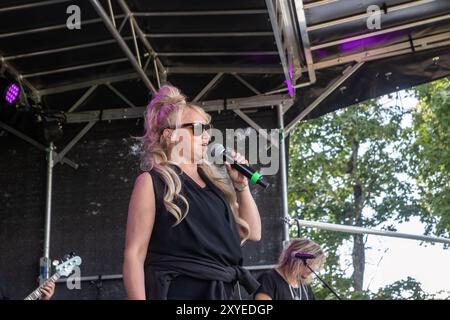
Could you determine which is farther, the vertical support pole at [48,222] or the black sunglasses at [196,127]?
the vertical support pole at [48,222]

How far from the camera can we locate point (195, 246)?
2152 millimetres

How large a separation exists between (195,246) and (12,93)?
4.10 meters

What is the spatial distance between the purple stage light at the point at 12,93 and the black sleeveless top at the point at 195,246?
3.86m

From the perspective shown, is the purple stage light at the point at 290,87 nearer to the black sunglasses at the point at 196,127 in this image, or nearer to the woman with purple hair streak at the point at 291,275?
the woman with purple hair streak at the point at 291,275

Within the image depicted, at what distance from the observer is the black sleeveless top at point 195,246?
6.98 ft

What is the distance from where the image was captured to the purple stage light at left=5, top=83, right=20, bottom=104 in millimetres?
5812

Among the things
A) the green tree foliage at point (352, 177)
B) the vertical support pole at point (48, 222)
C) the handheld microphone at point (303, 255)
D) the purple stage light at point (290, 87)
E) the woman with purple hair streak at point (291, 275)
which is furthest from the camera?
the green tree foliage at point (352, 177)

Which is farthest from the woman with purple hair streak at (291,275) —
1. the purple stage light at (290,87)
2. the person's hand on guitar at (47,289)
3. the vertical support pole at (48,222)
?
the vertical support pole at (48,222)

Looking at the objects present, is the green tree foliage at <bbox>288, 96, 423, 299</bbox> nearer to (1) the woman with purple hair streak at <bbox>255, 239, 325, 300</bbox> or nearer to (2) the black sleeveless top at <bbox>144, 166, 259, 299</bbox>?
(1) the woman with purple hair streak at <bbox>255, 239, 325, 300</bbox>

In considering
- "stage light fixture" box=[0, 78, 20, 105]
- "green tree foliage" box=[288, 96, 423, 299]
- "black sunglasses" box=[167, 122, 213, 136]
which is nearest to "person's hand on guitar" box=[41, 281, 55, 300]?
"stage light fixture" box=[0, 78, 20, 105]

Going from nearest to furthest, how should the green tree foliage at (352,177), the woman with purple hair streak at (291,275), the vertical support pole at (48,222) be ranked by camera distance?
1. the woman with purple hair streak at (291,275)
2. the vertical support pole at (48,222)
3. the green tree foliage at (352,177)

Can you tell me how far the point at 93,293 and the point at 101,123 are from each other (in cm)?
153

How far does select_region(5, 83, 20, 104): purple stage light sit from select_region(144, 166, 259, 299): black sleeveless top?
12.7ft
